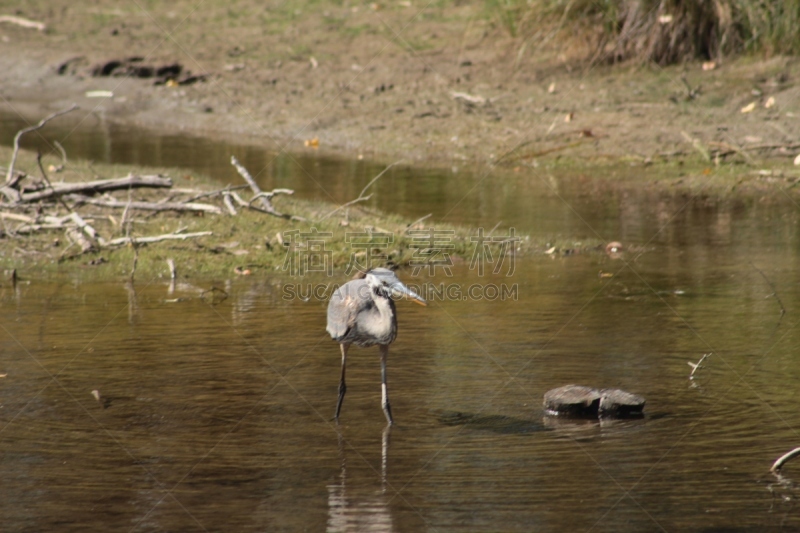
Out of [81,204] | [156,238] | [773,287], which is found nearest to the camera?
[773,287]

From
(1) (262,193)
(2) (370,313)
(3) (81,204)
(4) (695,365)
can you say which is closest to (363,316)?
(2) (370,313)

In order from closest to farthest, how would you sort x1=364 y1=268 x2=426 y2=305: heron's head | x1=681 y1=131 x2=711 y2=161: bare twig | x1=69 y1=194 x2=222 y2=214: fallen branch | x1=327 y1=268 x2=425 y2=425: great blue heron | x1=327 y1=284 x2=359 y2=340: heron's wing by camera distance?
x1=364 y1=268 x2=426 y2=305: heron's head, x1=327 y1=268 x2=425 y2=425: great blue heron, x1=327 y1=284 x2=359 y2=340: heron's wing, x1=69 y1=194 x2=222 y2=214: fallen branch, x1=681 y1=131 x2=711 y2=161: bare twig

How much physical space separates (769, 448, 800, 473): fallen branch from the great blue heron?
1.76 meters

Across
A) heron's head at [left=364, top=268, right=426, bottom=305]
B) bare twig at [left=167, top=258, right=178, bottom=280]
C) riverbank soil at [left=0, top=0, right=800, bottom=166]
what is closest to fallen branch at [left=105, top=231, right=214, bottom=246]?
bare twig at [left=167, top=258, right=178, bottom=280]

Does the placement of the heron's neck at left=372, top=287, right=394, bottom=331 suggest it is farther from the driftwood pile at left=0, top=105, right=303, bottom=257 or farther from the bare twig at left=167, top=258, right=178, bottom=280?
the driftwood pile at left=0, top=105, right=303, bottom=257

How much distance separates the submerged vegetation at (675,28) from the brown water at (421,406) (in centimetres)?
580

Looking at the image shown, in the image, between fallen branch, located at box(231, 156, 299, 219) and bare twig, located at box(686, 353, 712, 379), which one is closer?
bare twig, located at box(686, 353, 712, 379)

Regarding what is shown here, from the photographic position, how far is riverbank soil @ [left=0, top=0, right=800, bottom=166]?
13.0 meters

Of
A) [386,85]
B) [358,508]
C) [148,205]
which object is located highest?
[386,85]

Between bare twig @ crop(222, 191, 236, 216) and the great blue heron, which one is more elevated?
bare twig @ crop(222, 191, 236, 216)

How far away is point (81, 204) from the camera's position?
955 cm

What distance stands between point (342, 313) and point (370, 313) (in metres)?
0.20

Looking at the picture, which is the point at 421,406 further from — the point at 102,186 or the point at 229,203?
the point at 102,186

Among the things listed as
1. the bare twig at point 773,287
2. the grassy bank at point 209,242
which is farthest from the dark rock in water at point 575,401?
the grassy bank at point 209,242
